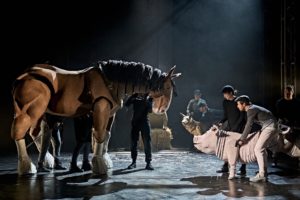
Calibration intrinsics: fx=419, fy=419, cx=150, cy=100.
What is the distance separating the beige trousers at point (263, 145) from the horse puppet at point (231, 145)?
116mm

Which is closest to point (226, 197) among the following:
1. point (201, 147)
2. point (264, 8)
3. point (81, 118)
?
point (201, 147)

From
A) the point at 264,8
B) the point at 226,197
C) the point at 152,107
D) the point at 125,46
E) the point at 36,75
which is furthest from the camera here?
the point at 125,46

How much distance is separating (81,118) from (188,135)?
7.09 metres

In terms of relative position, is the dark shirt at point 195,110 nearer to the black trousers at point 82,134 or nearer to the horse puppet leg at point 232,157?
the black trousers at point 82,134

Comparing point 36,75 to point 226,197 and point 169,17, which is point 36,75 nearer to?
point 226,197

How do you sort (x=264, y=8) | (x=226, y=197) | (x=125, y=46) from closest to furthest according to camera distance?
(x=226, y=197) < (x=264, y=8) < (x=125, y=46)

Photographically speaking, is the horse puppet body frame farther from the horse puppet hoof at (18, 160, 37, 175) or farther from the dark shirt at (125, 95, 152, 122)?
the horse puppet hoof at (18, 160, 37, 175)

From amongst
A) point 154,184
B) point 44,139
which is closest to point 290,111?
point 154,184

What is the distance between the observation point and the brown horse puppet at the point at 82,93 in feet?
22.3

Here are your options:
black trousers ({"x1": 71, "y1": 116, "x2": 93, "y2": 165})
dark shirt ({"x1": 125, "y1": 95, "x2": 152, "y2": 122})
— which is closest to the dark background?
black trousers ({"x1": 71, "y1": 116, "x2": 93, "y2": 165})

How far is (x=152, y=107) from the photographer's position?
7.50 metres

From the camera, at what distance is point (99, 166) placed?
6.94 meters

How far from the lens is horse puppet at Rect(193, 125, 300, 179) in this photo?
6.62 meters

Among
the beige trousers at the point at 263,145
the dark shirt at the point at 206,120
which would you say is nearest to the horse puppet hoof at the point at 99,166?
the beige trousers at the point at 263,145
